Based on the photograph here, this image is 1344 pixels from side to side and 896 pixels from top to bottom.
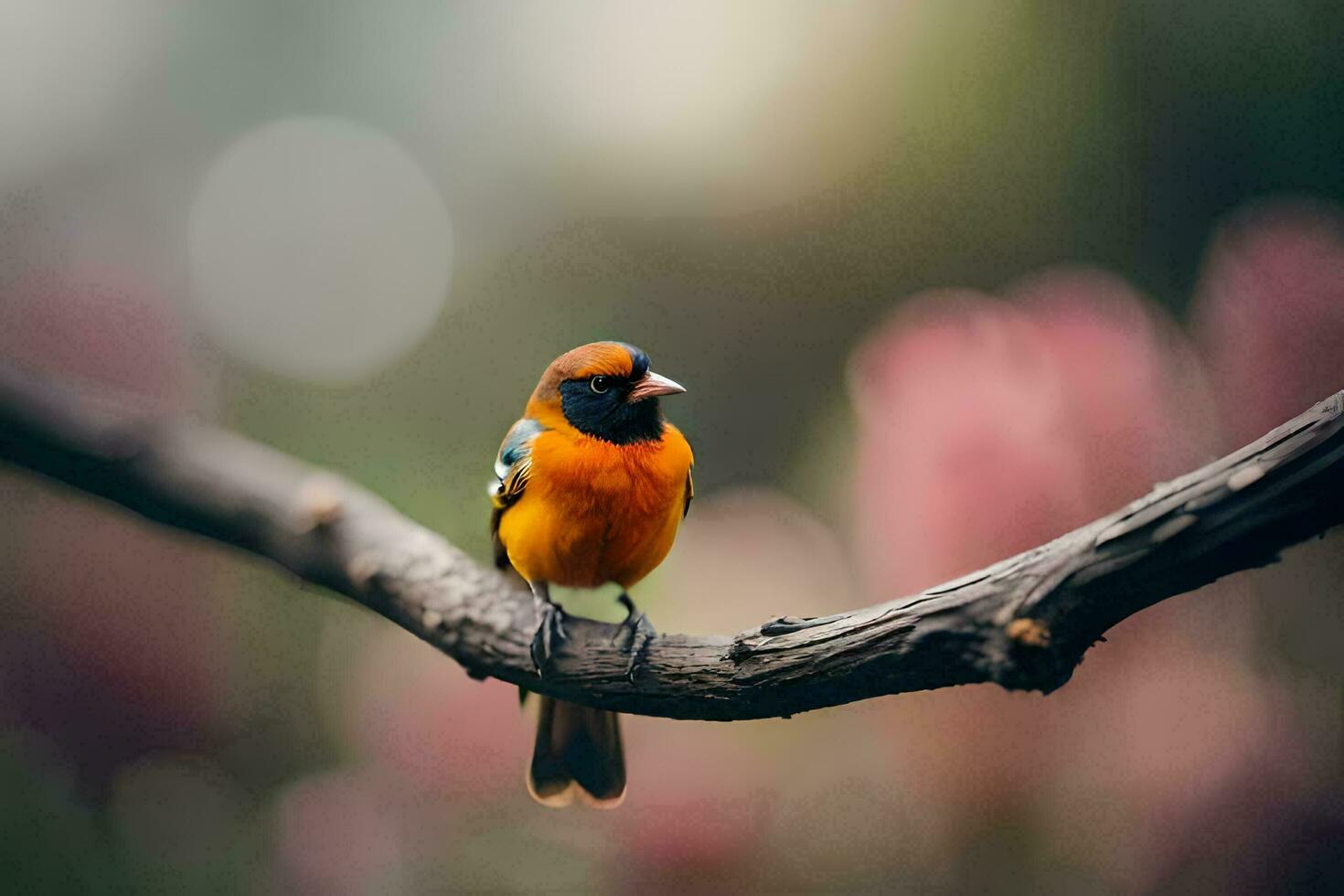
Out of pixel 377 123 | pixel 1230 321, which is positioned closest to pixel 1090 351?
pixel 1230 321

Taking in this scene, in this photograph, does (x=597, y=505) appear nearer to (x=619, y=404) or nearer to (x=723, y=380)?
(x=619, y=404)

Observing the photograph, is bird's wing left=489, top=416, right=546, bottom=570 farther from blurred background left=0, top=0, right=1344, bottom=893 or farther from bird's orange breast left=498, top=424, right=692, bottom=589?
blurred background left=0, top=0, right=1344, bottom=893

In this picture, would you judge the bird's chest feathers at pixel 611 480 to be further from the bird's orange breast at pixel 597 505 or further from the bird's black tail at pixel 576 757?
the bird's black tail at pixel 576 757

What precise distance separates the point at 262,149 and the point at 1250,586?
41.6 inches

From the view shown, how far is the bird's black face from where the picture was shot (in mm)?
595

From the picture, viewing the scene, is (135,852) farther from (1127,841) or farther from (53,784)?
(1127,841)

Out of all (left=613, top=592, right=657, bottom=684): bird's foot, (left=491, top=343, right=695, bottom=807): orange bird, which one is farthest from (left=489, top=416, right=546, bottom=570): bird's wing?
(left=613, top=592, right=657, bottom=684): bird's foot

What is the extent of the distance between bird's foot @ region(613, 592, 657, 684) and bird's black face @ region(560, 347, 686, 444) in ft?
0.36

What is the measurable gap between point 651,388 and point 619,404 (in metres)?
0.03

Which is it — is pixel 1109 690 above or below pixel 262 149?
below

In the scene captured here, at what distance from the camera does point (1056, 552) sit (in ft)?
1.29

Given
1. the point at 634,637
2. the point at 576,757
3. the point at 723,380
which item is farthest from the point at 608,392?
the point at 723,380

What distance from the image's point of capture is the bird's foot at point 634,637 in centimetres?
56

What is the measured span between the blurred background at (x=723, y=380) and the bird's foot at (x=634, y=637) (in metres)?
0.14
